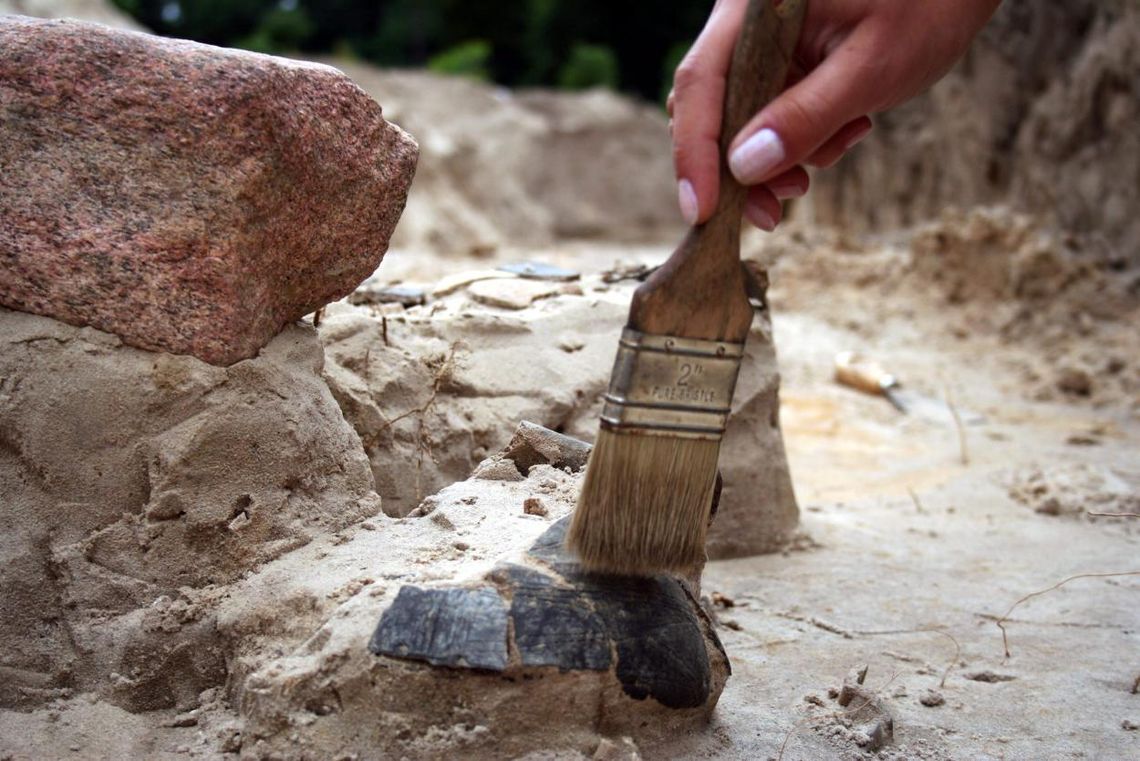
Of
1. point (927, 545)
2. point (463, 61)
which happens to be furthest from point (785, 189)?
point (463, 61)

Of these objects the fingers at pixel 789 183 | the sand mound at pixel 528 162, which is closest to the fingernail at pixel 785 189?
the fingers at pixel 789 183

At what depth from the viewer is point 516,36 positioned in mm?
18312

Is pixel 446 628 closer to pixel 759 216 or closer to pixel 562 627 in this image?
pixel 562 627

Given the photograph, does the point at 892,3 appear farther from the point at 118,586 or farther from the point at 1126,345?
the point at 1126,345

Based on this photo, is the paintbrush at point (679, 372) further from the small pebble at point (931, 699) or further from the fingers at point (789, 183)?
the small pebble at point (931, 699)

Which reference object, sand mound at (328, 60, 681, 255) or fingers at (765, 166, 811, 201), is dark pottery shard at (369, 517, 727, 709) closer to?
fingers at (765, 166, 811, 201)

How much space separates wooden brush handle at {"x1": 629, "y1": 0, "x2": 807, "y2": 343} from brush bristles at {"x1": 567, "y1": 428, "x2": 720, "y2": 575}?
0.67ft

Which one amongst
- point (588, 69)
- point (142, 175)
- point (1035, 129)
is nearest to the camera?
point (142, 175)

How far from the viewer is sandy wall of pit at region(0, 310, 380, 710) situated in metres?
2.09

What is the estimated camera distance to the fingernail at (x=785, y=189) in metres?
2.13

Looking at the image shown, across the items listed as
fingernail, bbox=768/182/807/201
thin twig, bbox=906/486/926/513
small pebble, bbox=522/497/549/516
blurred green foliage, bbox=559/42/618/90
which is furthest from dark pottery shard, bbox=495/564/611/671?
blurred green foliage, bbox=559/42/618/90

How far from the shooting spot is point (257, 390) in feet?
7.29

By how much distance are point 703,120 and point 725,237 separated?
20 centimetres

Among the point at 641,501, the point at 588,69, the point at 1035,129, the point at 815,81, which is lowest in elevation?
the point at 641,501
